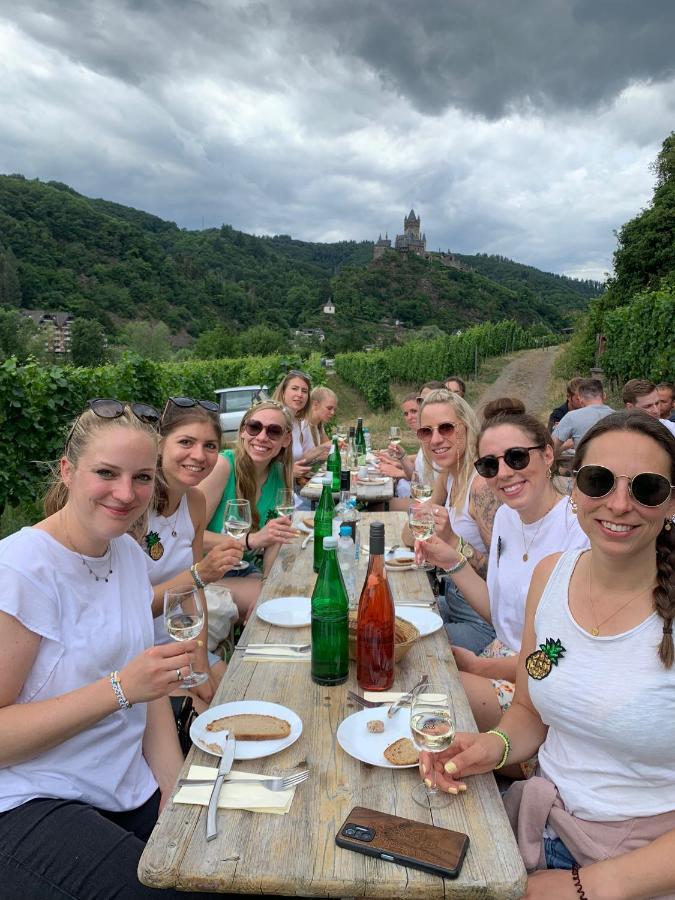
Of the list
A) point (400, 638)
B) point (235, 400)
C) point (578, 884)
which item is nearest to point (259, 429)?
point (400, 638)

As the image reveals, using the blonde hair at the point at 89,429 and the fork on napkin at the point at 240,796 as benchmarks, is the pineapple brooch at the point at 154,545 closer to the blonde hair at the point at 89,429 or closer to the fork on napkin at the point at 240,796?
the blonde hair at the point at 89,429

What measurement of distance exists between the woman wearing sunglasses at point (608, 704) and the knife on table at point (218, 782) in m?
0.43

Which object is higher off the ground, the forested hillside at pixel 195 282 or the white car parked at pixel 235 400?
the forested hillside at pixel 195 282

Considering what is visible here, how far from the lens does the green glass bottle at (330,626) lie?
5.33ft

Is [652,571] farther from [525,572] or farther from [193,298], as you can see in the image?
[193,298]

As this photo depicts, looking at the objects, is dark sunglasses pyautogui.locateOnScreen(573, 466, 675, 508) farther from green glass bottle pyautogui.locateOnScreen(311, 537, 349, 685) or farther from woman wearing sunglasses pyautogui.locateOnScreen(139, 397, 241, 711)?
woman wearing sunglasses pyautogui.locateOnScreen(139, 397, 241, 711)

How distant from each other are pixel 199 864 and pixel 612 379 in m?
19.8

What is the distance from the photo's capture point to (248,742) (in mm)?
1354

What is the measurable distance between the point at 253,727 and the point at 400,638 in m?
0.55

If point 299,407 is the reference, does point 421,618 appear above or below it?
below

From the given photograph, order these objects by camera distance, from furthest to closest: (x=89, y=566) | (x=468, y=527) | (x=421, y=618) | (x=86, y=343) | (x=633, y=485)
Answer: (x=86, y=343) < (x=468, y=527) < (x=421, y=618) < (x=89, y=566) < (x=633, y=485)

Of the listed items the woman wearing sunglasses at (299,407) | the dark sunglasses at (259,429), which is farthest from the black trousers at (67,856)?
the woman wearing sunglasses at (299,407)

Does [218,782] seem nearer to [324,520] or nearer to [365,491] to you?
[324,520]

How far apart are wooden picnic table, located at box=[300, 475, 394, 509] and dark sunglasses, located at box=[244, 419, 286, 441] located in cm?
101
